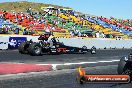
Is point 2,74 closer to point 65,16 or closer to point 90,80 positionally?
point 90,80

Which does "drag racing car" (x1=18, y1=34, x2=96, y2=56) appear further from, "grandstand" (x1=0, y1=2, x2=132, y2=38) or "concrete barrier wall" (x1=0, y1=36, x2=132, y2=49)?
"grandstand" (x1=0, y1=2, x2=132, y2=38)

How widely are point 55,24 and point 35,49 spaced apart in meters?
21.8

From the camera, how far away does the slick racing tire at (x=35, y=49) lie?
2017 cm

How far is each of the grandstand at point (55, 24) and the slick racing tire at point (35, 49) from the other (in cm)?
997

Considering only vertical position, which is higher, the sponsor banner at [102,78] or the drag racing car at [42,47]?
the sponsor banner at [102,78]

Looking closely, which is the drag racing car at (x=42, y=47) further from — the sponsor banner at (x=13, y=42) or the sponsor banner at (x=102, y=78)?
the sponsor banner at (x=102, y=78)

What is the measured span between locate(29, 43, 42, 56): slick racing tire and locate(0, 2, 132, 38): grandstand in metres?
9.97

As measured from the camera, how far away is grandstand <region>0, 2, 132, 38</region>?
34875 mm

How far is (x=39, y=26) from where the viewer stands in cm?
3722

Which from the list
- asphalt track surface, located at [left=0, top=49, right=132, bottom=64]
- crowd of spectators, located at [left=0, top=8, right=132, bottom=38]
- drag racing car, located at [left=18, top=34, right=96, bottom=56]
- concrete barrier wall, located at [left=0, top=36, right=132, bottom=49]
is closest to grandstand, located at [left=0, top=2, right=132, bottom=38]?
crowd of spectators, located at [left=0, top=8, right=132, bottom=38]

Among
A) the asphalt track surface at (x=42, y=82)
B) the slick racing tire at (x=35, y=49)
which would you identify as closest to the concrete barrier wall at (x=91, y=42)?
the slick racing tire at (x=35, y=49)

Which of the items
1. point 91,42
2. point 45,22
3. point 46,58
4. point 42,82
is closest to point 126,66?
point 42,82

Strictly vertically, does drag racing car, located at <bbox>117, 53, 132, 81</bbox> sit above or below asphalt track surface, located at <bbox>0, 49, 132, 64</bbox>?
above

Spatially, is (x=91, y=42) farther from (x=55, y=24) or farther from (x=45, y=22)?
(x=55, y=24)
